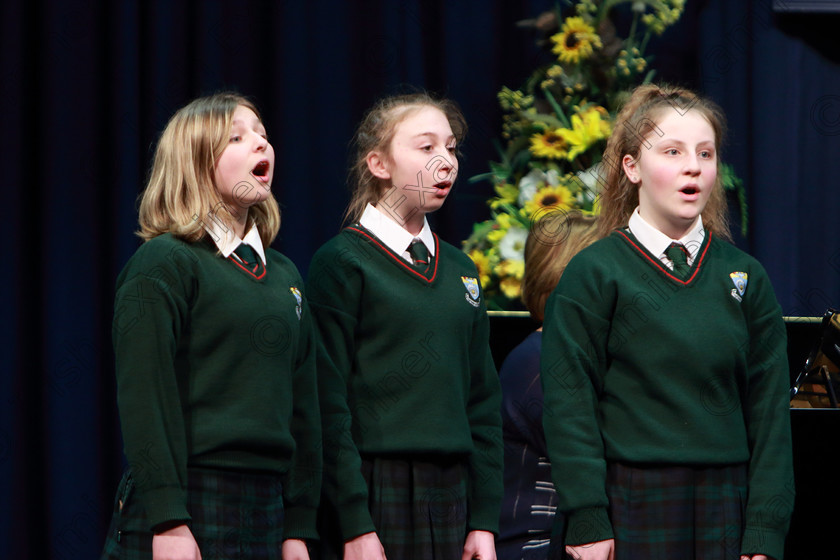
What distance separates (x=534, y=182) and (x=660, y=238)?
1370 millimetres

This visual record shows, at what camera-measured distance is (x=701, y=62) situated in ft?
12.7

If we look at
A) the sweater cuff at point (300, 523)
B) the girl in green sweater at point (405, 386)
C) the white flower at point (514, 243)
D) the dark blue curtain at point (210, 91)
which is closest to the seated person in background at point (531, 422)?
the girl in green sweater at point (405, 386)

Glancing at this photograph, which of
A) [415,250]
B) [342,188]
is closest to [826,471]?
[415,250]

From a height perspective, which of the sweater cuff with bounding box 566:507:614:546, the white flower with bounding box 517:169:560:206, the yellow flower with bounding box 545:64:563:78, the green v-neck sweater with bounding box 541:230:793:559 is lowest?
the sweater cuff with bounding box 566:507:614:546

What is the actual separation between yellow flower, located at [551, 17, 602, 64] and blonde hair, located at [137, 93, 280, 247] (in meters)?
1.63

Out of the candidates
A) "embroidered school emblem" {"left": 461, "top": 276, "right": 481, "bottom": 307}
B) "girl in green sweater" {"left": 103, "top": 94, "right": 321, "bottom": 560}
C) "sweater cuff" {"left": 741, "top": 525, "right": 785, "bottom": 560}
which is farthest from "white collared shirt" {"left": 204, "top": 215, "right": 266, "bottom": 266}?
"sweater cuff" {"left": 741, "top": 525, "right": 785, "bottom": 560}

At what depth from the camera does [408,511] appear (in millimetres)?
2008

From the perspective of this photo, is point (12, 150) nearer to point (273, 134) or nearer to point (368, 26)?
point (273, 134)

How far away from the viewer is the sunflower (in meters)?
3.18

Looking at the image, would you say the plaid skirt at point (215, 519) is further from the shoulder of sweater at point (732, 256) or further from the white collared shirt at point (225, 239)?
the shoulder of sweater at point (732, 256)

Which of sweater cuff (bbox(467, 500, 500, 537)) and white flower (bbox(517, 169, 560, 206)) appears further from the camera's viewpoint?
white flower (bbox(517, 169, 560, 206))

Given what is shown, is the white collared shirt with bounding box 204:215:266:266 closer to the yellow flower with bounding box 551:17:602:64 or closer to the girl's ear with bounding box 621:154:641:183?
the girl's ear with bounding box 621:154:641:183

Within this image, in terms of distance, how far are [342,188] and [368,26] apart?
23.1 inches

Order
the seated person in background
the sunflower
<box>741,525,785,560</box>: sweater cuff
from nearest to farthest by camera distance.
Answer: <box>741,525,785,560</box>: sweater cuff < the seated person in background < the sunflower
